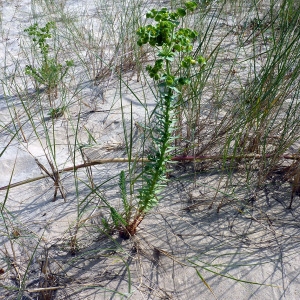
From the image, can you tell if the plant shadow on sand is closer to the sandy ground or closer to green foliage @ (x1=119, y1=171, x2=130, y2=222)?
the sandy ground

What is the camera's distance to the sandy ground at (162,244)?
58.1 inches

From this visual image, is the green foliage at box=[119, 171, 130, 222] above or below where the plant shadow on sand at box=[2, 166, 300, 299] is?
above

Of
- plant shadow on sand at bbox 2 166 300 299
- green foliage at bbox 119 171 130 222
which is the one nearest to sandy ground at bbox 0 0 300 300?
plant shadow on sand at bbox 2 166 300 299

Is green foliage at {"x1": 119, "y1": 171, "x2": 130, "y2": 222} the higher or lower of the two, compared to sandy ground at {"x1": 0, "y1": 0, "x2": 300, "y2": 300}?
higher

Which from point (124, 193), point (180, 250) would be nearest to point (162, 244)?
point (180, 250)

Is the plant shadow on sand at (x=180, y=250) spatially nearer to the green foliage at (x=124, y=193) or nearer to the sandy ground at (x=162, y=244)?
the sandy ground at (x=162, y=244)

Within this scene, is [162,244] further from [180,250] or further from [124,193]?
[124,193]

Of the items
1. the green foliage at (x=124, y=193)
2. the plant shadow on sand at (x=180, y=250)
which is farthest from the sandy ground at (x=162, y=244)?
the green foliage at (x=124, y=193)

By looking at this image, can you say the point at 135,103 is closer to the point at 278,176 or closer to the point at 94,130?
the point at 94,130

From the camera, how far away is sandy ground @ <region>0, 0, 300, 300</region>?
148cm

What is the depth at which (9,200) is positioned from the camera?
6.43 feet

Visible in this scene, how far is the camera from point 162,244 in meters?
1.67

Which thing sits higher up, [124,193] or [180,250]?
[124,193]

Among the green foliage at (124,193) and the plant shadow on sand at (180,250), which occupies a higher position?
the green foliage at (124,193)
